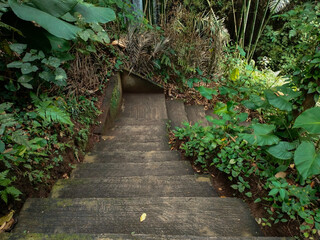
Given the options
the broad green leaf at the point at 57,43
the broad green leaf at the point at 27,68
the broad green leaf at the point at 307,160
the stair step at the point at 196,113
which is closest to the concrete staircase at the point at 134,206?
the broad green leaf at the point at 307,160

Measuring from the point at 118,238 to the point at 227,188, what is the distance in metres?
1.17

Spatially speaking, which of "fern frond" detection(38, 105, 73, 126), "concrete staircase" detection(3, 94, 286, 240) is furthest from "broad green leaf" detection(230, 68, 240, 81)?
"fern frond" detection(38, 105, 73, 126)

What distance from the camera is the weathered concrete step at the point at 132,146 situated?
9.44 ft

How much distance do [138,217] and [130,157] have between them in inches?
46.5

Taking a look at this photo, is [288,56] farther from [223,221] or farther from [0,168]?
[0,168]

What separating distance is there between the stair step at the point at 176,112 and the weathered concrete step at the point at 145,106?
119mm

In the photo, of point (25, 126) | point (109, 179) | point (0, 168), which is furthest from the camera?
point (25, 126)

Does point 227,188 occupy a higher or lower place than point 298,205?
lower

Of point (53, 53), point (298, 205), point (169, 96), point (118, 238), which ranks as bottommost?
point (169, 96)

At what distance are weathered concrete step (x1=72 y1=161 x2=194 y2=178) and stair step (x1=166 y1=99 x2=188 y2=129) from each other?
133 centimetres

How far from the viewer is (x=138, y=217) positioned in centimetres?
140

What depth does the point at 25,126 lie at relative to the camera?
6.76 feet

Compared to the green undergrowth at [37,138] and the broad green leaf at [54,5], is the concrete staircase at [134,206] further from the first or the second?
the broad green leaf at [54,5]

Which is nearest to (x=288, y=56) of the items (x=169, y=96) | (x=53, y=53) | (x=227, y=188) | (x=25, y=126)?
(x=169, y=96)
